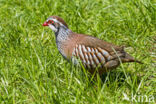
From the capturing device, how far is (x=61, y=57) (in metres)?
4.86

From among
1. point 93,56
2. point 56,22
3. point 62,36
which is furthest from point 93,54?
point 56,22

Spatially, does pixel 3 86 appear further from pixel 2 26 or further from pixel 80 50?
pixel 2 26

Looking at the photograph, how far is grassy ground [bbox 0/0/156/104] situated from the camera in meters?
3.57

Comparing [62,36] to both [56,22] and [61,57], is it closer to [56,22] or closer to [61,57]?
[56,22]

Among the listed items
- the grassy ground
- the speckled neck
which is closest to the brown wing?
the grassy ground

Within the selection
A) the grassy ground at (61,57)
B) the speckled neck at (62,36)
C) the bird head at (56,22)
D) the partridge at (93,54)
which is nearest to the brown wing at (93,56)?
the partridge at (93,54)

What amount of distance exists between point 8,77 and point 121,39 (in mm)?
2073

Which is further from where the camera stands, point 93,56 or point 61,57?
point 61,57

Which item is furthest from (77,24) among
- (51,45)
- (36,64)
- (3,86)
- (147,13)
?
(3,86)

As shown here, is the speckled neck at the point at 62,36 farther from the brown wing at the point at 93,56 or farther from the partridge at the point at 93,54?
the brown wing at the point at 93,56

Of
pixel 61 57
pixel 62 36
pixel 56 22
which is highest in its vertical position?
pixel 56 22

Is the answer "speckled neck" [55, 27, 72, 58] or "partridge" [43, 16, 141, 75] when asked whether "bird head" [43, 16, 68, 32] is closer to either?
"speckled neck" [55, 27, 72, 58]

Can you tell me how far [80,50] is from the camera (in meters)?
4.34

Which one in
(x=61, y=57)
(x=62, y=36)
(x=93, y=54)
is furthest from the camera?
(x=61, y=57)
